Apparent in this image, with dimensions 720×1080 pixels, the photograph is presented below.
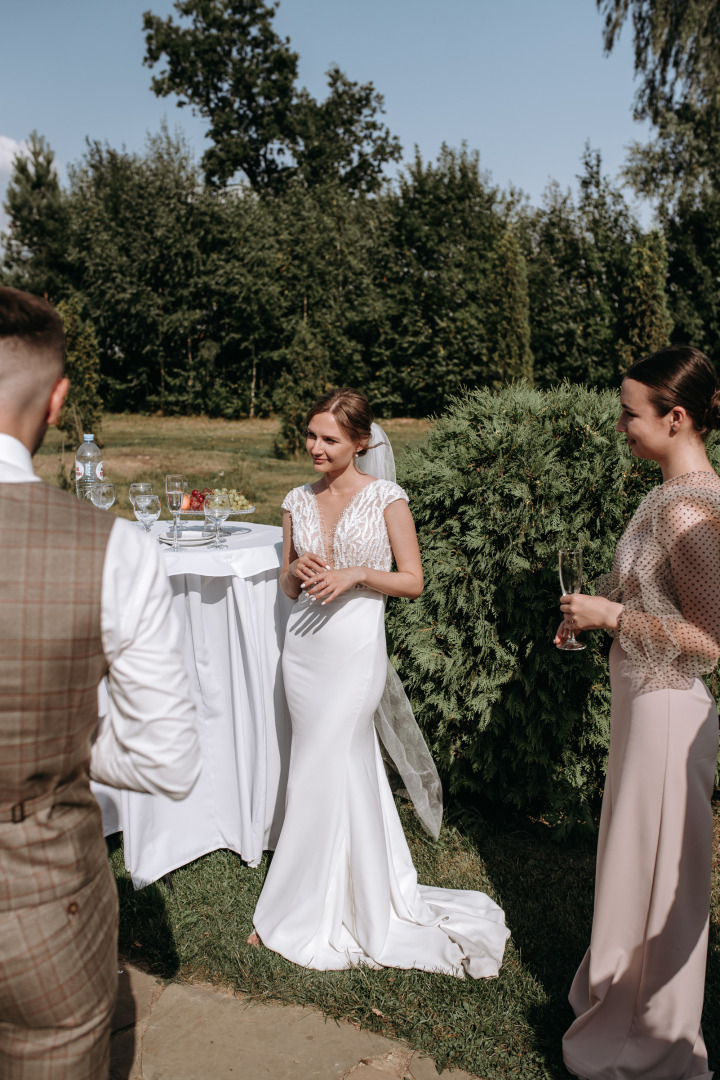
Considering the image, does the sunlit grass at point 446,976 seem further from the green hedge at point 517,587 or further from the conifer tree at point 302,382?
the conifer tree at point 302,382

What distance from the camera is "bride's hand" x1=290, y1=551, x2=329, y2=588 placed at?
10.7ft

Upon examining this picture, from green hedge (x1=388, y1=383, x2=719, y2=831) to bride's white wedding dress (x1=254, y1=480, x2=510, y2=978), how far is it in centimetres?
64

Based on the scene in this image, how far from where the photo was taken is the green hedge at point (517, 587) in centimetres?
387

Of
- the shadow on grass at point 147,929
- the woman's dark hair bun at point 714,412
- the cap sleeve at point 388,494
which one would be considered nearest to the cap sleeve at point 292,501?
the cap sleeve at point 388,494

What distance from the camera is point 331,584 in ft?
10.5

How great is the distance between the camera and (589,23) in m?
20.2

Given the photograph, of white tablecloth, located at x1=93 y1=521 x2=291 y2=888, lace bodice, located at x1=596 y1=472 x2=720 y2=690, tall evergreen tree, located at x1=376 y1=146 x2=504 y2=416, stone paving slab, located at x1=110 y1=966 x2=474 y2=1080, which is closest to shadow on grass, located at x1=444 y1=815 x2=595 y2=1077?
stone paving slab, located at x1=110 y1=966 x2=474 y2=1080

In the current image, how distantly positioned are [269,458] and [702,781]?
1374 cm

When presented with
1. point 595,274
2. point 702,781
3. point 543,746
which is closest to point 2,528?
point 702,781

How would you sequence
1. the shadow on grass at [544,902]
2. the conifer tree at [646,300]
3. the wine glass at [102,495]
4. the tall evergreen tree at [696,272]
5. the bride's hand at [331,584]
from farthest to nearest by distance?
the tall evergreen tree at [696,272] < the conifer tree at [646,300] < the wine glass at [102,495] < the bride's hand at [331,584] < the shadow on grass at [544,902]

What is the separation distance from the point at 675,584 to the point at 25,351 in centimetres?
193

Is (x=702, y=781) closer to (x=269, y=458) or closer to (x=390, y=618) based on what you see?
(x=390, y=618)

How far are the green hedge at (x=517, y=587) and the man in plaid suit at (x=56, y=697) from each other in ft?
8.40

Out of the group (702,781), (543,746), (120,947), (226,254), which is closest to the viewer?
(702,781)
